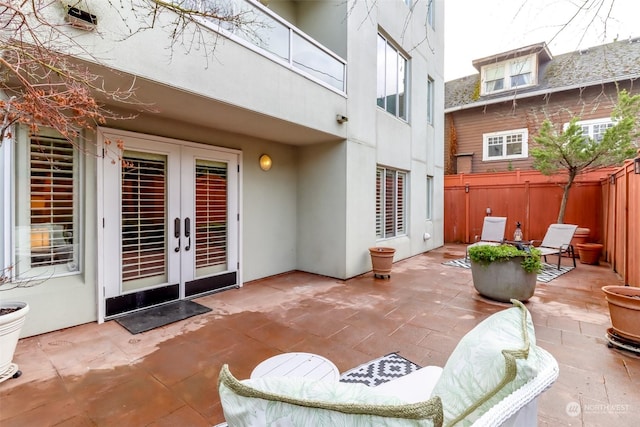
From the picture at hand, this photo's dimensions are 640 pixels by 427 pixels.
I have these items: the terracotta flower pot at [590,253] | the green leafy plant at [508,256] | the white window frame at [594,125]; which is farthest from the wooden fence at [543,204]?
the white window frame at [594,125]

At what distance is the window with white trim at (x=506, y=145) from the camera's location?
12.2 metres

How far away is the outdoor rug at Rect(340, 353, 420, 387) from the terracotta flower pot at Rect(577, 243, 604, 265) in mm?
7331

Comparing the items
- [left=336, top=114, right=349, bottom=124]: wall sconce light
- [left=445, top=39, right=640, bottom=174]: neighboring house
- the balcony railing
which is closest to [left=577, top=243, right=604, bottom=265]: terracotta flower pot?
[left=445, top=39, right=640, bottom=174]: neighboring house

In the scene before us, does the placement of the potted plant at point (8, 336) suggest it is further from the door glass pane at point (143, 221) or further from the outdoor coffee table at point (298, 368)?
the outdoor coffee table at point (298, 368)

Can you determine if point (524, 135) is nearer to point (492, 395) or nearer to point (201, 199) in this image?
point (201, 199)

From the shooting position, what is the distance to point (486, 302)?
4.74 m

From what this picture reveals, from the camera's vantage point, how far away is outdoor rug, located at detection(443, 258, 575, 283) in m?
6.17

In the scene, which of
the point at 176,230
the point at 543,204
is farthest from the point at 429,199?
the point at 176,230

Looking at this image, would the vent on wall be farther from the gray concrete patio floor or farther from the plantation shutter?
the gray concrete patio floor

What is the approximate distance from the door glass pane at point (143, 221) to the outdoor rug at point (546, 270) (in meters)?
6.57

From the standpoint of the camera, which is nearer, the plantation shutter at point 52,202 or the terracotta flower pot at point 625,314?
the terracotta flower pot at point 625,314

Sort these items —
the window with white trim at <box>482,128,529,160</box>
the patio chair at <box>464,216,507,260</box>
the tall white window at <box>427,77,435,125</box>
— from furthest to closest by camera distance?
the window with white trim at <box>482,128,529,160</box> → the tall white window at <box>427,77,435,125</box> → the patio chair at <box>464,216,507,260</box>

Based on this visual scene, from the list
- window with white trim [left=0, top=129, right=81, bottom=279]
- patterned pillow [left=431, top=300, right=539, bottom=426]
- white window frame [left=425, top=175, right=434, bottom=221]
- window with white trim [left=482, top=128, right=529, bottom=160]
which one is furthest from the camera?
window with white trim [left=482, top=128, right=529, bottom=160]

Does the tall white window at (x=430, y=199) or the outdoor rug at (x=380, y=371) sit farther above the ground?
the tall white window at (x=430, y=199)
